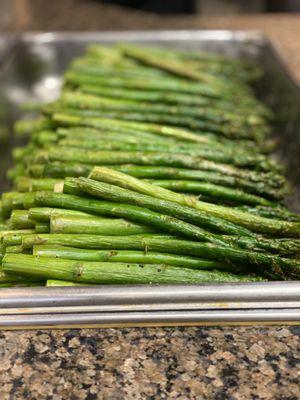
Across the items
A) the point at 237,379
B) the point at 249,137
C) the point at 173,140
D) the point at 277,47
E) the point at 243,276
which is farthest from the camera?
the point at 277,47

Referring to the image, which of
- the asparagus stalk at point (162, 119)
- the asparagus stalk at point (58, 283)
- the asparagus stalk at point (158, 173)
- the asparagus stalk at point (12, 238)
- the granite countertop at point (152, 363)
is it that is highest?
the asparagus stalk at point (162, 119)

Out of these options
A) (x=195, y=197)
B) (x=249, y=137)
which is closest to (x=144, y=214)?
(x=195, y=197)

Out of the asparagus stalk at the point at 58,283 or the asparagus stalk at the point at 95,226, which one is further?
the asparagus stalk at the point at 95,226

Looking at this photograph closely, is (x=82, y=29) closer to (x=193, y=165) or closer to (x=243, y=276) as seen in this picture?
(x=193, y=165)

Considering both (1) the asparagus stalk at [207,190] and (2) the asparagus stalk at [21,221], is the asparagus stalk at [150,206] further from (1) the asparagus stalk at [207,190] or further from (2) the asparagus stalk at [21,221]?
(1) the asparagus stalk at [207,190]

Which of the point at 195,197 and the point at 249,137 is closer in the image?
the point at 195,197

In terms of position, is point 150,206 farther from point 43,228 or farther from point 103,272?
point 43,228

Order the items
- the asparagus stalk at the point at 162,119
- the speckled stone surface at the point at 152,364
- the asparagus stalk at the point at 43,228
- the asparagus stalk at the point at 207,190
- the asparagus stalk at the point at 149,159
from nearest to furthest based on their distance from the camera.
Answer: the speckled stone surface at the point at 152,364, the asparagus stalk at the point at 43,228, the asparagus stalk at the point at 207,190, the asparagus stalk at the point at 149,159, the asparagus stalk at the point at 162,119

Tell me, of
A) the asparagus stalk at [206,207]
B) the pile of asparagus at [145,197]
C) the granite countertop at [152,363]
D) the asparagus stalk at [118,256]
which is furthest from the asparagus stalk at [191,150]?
the granite countertop at [152,363]
